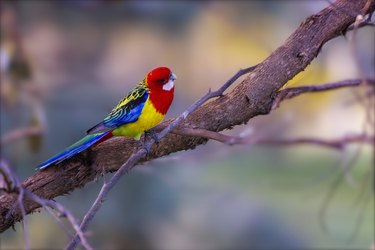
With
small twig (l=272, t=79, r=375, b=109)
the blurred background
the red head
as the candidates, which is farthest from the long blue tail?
the blurred background

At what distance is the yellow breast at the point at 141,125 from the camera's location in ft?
5.87

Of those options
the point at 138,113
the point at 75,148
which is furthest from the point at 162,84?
the point at 75,148

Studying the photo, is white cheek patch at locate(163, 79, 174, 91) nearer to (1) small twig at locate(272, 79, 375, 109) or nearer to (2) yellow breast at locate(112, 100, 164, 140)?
(2) yellow breast at locate(112, 100, 164, 140)

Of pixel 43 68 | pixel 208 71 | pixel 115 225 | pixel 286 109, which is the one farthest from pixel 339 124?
pixel 43 68

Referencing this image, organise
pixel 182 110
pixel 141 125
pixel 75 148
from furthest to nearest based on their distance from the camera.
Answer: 1. pixel 182 110
2. pixel 141 125
3. pixel 75 148

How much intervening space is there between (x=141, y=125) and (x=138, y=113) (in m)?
0.04

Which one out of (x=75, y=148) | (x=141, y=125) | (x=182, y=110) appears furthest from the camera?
(x=182, y=110)

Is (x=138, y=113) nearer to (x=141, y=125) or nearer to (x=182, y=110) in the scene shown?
(x=141, y=125)

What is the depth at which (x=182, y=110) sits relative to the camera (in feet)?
16.6

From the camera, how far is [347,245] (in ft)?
12.3

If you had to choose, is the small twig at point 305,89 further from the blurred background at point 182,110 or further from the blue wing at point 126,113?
the blurred background at point 182,110

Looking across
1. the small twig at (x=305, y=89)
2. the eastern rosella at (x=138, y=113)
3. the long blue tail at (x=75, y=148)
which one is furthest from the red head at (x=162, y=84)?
the small twig at (x=305, y=89)

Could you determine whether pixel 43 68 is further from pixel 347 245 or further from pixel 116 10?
pixel 347 245

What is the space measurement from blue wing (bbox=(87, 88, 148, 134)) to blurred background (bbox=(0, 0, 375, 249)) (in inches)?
49.3
